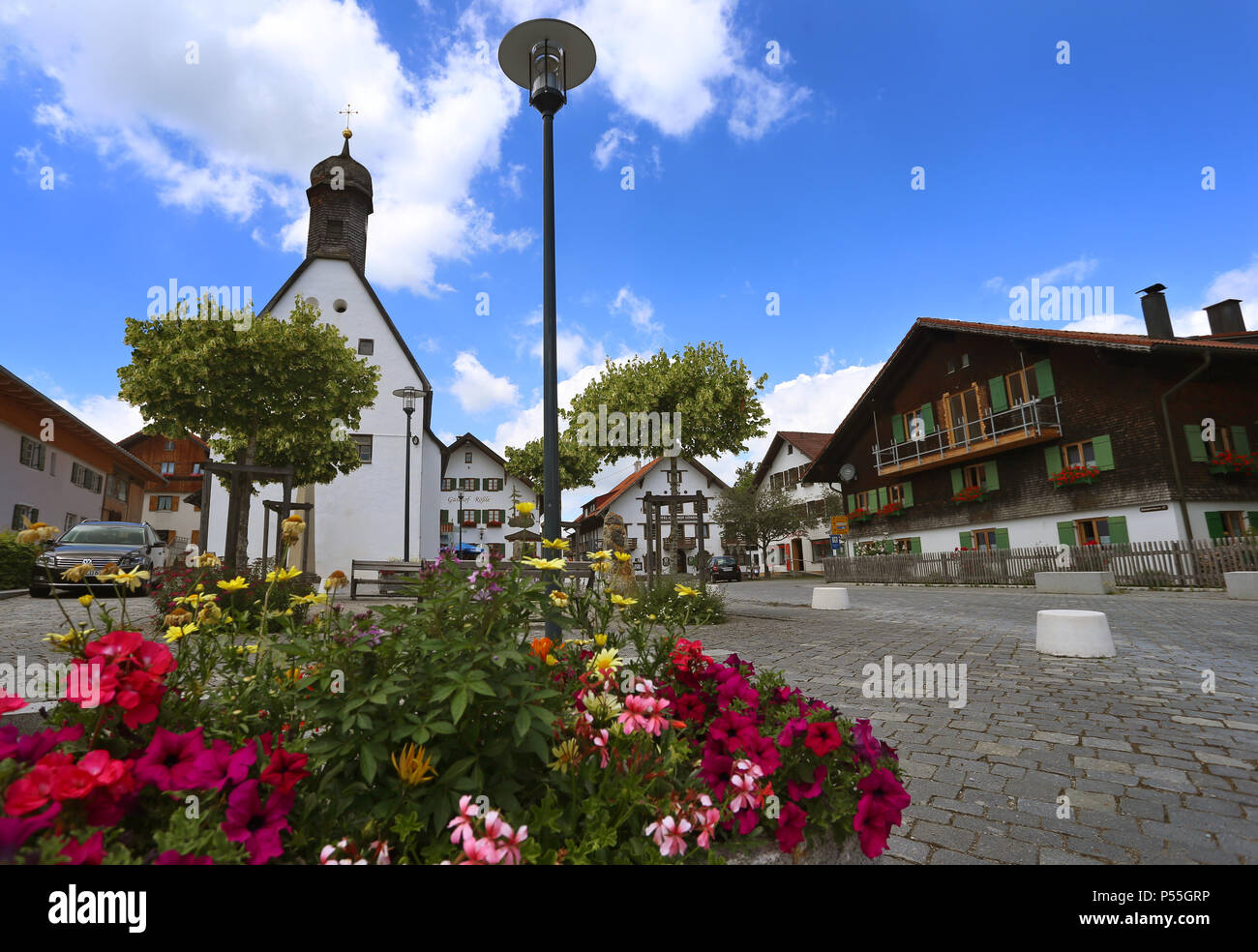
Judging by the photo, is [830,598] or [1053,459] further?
[1053,459]

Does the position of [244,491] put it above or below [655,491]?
below

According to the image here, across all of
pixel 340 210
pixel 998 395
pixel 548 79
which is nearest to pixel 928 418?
pixel 998 395

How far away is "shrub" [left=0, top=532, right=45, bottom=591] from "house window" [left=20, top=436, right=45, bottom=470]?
9.80 m

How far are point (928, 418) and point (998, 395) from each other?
3952 millimetres

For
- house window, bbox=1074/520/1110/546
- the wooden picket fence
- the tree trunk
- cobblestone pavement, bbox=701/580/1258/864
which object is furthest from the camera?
house window, bbox=1074/520/1110/546

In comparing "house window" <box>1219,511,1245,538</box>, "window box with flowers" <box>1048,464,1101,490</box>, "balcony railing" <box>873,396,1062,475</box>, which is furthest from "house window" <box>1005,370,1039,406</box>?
"house window" <box>1219,511,1245,538</box>

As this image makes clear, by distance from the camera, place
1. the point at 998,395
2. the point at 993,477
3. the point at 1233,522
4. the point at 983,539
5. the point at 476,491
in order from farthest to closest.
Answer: the point at 476,491, the point at 983,539, the point at 993,477, the point at 998,395, the point at 1233,522

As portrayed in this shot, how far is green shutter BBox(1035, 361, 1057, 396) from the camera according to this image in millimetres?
24453

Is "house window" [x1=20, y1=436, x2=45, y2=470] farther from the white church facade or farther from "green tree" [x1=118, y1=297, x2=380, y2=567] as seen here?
"green tree" [x1=118, y1=297, x2=380, y2=567]

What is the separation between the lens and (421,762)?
1.56 metres

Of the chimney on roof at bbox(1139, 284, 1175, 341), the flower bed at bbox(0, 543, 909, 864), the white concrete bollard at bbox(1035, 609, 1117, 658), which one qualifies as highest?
the chimney on roof at bbox(1139, 284, 1175, 341)

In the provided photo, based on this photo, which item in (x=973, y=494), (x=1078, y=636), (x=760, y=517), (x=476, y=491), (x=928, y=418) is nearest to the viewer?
(x=1078, y=636)

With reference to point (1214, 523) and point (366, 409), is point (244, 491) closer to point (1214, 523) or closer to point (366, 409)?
point (366, 409)
